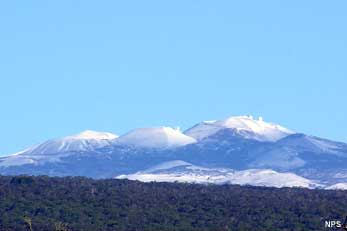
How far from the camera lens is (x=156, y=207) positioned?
123375 mm

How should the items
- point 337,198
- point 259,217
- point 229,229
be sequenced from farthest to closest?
point 337,198, point 259,217, point 229,229

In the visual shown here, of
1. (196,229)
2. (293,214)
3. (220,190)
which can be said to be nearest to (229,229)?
(196,229)

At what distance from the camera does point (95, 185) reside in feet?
462

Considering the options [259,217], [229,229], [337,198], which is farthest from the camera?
[337,198]

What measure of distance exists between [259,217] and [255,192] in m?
20.3

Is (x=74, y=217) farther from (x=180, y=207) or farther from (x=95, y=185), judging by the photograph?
(x=95, y=185)

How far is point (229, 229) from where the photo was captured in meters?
109

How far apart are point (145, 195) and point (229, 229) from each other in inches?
920

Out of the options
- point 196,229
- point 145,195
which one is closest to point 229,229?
point 196,229

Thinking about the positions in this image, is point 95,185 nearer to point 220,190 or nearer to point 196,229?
point 220,190

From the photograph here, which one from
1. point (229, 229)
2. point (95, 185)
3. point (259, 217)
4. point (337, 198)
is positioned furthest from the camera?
point (95, 185)

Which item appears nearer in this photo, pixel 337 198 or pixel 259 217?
pixel 259 217

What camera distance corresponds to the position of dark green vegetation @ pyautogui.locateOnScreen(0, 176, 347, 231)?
114312 mm

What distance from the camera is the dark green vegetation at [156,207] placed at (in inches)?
4500
